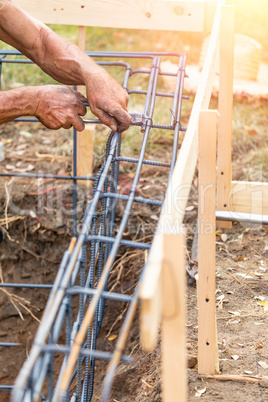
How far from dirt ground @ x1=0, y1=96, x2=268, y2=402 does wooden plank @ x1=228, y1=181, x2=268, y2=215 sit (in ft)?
0.53

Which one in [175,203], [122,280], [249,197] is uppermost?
[249,197]

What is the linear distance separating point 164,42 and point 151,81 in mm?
3812

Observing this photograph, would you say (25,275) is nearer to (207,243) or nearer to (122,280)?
(122,280)

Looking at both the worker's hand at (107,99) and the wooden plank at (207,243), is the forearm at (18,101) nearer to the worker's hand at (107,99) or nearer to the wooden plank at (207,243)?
the worker's hand at (107,99)

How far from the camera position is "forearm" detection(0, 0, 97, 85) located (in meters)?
2.07

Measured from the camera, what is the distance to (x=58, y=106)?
1.97m

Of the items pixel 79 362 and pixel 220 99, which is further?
pixel 220 99

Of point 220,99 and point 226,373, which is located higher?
point 220,99

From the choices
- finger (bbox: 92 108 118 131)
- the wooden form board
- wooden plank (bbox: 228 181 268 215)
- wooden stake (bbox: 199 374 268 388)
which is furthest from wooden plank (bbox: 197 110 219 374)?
the wooden form board

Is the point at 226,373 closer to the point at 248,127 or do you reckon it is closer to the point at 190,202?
the point at 190,202

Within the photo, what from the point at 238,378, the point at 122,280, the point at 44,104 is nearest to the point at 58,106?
the point at 44,104

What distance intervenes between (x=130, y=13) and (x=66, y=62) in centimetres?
89

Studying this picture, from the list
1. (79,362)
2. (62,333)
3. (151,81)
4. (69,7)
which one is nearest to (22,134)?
(69,7)

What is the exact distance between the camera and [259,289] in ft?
8.14
